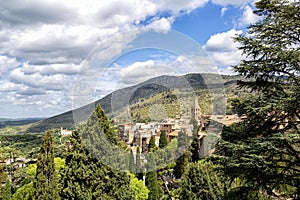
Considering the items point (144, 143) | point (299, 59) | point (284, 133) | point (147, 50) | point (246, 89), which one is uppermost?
point (147, 50)

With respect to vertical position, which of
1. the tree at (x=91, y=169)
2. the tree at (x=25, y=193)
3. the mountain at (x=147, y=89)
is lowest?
the tree at (x=25, y=193)

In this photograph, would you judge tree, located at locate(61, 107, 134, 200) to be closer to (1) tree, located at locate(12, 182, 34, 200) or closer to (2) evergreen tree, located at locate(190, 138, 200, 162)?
(1) tree, located at locate(12, 182, 34, 200)

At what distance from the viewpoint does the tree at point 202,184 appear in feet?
39.2

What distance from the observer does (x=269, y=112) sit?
6.23 meters

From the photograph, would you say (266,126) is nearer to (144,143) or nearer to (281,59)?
(281,59)

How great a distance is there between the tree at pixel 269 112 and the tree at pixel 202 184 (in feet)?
17.3

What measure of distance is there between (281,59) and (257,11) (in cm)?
169

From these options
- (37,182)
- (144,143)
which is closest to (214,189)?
(144,143)

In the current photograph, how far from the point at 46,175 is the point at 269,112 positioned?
11729mm

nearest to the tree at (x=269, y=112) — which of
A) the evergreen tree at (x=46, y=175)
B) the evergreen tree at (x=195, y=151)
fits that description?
the evergreen tree at (x=46, y=175)

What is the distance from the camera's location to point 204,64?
9273mm

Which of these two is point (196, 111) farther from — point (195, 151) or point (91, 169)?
point (195, 151)

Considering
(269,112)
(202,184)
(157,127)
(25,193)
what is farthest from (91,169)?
(25,193)

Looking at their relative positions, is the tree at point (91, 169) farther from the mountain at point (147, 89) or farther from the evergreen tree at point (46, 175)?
the evergreen tree at point (46, 175)
